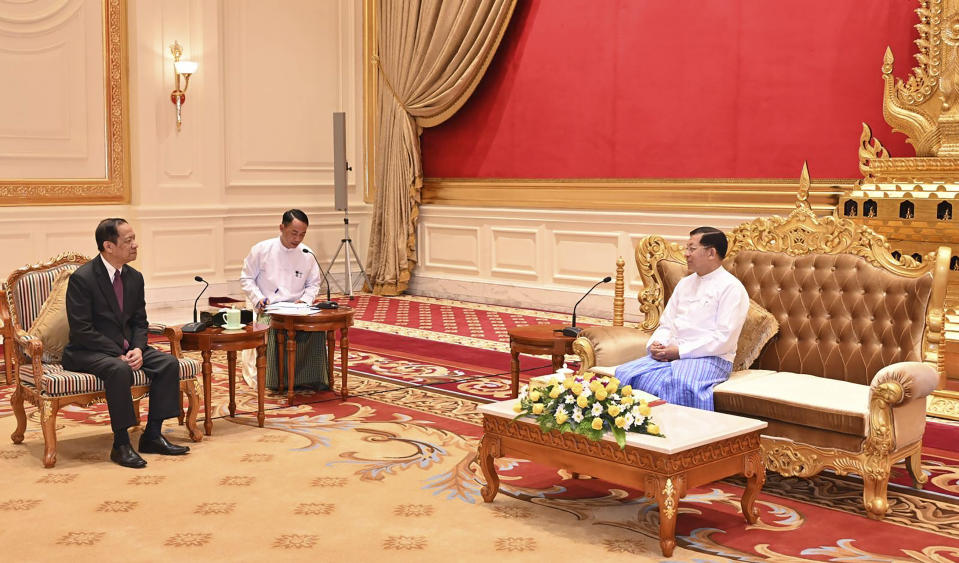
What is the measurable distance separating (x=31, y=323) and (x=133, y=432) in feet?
2.46

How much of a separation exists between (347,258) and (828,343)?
682cm

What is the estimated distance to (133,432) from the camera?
548 cm

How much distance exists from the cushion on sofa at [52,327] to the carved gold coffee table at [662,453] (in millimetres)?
2259

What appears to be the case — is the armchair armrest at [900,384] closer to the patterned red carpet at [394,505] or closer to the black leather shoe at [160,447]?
the patterned red carpet at [394,505]

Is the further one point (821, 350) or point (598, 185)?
point (598, 185)

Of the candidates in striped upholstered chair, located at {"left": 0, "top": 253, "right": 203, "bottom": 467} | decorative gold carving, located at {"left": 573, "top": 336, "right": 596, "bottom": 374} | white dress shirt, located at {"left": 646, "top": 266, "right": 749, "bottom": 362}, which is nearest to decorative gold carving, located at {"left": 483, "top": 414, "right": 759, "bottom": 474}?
white dress shirt, located at {"left": 646, "top": 266, "right": 749, "bottom": 362}

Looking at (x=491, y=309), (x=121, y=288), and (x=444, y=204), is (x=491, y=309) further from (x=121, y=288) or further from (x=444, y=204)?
(x=121, y=288)

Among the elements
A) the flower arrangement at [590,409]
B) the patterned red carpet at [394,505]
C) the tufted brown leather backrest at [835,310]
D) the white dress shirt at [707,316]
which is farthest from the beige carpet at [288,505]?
the tufted brown leather backrest at [835,310]

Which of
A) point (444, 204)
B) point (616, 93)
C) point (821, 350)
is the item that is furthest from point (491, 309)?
point (821, 350)

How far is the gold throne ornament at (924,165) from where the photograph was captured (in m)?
6.69

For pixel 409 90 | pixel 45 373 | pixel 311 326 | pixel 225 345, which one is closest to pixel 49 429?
pixel 45 373

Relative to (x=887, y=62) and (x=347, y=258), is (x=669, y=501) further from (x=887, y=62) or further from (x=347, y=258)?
(x=347, y=258)

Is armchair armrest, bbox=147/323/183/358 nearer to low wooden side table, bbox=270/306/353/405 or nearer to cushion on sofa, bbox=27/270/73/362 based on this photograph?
cushion on sofa, bbox=27/270/73/362

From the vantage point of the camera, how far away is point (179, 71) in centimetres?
1001
